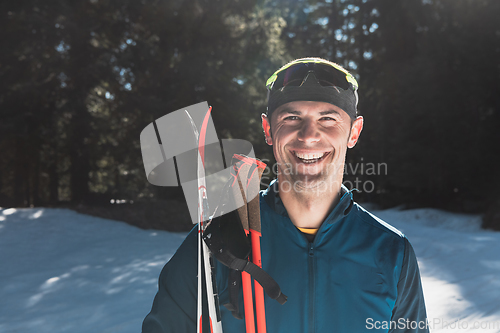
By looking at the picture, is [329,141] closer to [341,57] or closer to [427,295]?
[427,295]

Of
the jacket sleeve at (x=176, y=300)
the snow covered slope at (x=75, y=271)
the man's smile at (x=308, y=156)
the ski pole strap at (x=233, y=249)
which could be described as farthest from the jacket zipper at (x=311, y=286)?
the snow covered slope at (x=75, y=271)

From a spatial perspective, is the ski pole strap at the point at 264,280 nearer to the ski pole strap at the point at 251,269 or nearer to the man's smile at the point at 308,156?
the ski pole strap at the point at 251,269

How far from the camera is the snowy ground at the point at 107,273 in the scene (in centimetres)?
466

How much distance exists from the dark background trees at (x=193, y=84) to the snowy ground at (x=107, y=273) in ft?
12.3

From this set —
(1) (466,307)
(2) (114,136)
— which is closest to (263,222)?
(1) (466,307)

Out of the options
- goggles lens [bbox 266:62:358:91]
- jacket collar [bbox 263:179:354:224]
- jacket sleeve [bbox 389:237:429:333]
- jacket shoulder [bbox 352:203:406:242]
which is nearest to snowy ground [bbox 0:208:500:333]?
jacket sleeve [bbox 389:237:429:333]

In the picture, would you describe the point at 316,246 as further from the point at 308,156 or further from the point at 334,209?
the point at 308,156

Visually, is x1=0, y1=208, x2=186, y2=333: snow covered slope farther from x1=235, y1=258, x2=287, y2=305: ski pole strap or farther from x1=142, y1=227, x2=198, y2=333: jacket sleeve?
x1=235, y1=258, x2=287, y2=305: ski pole strap

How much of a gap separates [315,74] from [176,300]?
1.18m

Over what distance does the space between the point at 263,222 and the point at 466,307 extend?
14.3 ft

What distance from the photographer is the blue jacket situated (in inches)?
59.7

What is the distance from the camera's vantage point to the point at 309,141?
1.71m

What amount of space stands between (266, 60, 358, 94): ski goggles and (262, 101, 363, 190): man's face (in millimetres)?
106

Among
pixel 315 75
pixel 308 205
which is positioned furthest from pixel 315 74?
pixel 308 205
